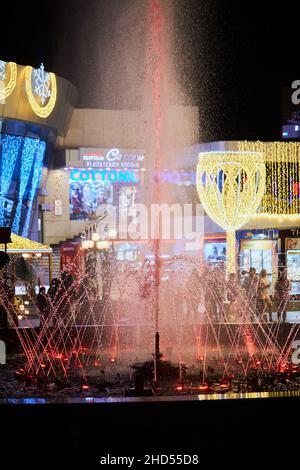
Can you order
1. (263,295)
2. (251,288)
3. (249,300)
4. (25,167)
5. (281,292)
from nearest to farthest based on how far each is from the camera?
→ (263,295), (249,300), (251,288), (281,292), (25,167)

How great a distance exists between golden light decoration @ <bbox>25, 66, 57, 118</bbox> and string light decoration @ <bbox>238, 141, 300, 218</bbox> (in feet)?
Result: 34.6

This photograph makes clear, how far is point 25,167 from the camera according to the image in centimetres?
3434

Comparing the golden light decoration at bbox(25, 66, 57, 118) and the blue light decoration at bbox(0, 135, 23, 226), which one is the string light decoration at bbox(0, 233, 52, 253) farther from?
the golden light decoration at bbox(25, 66, 57, 118)

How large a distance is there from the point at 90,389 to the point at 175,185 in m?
27.9

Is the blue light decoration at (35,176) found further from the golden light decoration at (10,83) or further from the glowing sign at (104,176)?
the golden light decoration at (10,83)

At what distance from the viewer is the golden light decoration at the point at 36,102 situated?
31.4 m

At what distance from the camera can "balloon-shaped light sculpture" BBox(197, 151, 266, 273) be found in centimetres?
2461

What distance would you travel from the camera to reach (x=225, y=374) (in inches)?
428

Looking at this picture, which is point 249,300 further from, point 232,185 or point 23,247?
point 23,247

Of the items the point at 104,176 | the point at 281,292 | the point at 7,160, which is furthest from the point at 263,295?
the point at 104,176

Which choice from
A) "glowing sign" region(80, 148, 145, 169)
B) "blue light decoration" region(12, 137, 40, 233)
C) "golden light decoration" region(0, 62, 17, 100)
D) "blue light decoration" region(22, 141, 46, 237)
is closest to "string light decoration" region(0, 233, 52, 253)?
"golden light decoration" region(0, 62, 17, 100)

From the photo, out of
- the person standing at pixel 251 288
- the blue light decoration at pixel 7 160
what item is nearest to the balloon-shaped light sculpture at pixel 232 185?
the person standing at pixel 251 288

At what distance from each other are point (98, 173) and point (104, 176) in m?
0.39
